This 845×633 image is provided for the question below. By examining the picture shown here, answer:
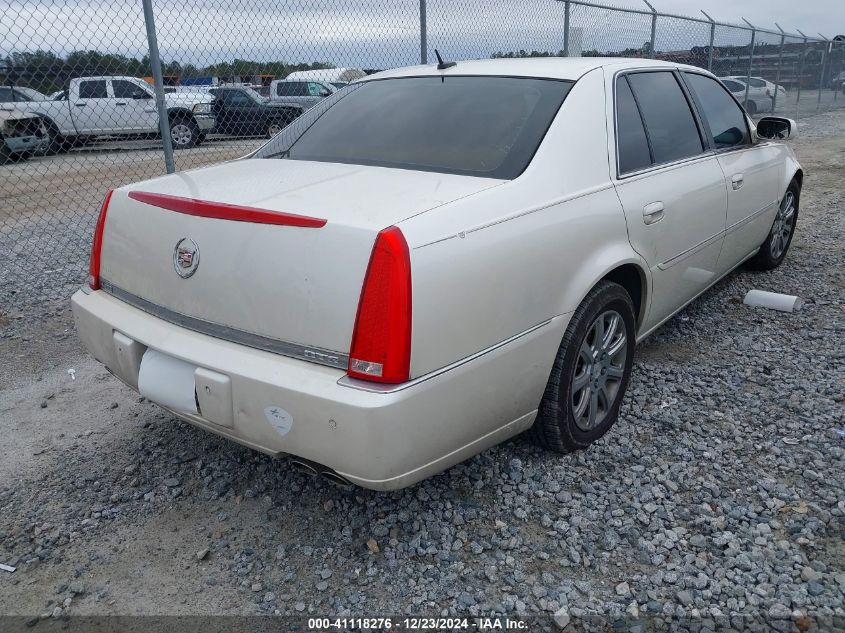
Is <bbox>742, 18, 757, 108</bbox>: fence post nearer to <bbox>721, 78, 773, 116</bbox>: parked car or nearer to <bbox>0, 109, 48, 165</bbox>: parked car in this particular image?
<bbox>721, 78, 773, 116</bbox>: parked car

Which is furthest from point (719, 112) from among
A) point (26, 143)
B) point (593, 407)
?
point (26, 143)

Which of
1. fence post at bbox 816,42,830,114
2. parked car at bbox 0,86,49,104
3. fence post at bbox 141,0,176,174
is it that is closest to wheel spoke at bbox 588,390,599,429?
fence post at bbox 141,0,176,174

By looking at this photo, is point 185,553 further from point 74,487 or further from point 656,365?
point 656,365

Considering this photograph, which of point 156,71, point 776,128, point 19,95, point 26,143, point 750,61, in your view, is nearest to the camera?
point 156,71

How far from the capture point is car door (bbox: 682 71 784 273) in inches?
157

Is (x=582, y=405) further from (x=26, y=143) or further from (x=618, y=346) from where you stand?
(x=26, y=143)

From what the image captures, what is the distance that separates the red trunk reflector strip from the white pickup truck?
17.6 ft

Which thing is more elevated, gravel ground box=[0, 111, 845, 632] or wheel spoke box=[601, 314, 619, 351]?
wheel spoke box=[601, 314, 619, 351]

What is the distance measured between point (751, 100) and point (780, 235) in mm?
12940

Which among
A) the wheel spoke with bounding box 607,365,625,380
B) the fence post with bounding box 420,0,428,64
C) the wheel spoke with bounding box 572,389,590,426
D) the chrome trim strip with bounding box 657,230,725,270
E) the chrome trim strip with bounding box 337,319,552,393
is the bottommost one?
the wheel spoke with bounding box 572,389,590,426

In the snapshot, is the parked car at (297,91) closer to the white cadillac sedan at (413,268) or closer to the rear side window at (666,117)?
the rear side window at (666,117)

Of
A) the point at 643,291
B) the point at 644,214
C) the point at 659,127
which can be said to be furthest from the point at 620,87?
the point at 643,291

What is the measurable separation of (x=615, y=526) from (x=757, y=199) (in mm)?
2904

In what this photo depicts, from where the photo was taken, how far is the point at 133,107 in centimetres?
898
